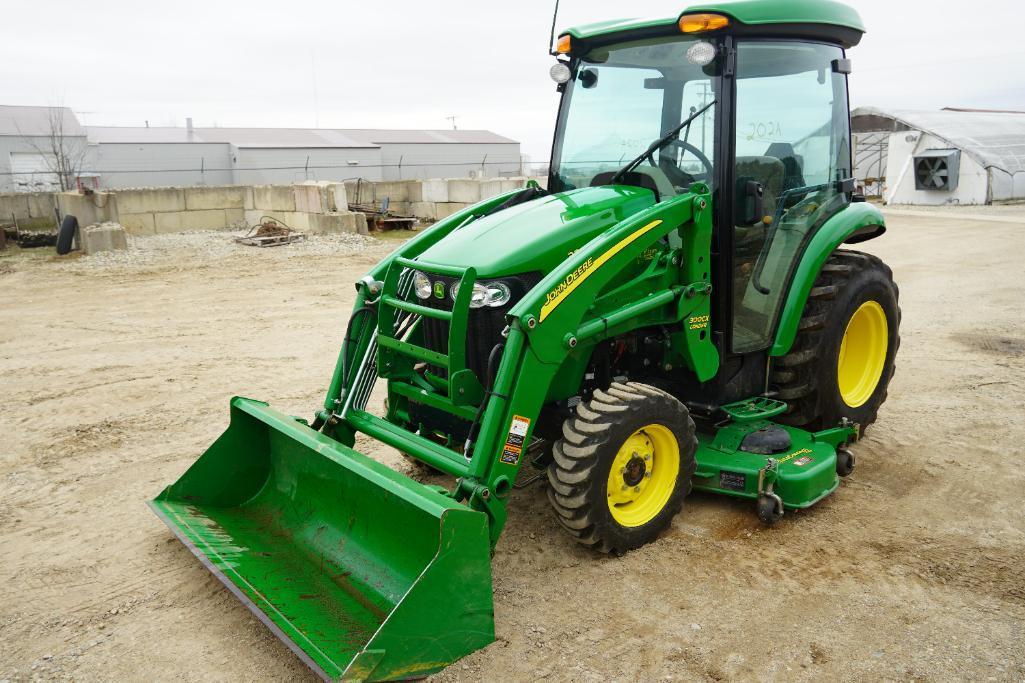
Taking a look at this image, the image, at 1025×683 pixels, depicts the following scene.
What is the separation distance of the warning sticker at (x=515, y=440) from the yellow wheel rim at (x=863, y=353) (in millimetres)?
2624

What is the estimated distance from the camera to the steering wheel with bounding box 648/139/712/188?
4.35 meters

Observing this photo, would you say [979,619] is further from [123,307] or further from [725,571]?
[123,307]

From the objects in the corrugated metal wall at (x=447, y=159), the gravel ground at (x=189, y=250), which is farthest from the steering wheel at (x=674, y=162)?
the corrugated metal wall at (x=447, y=159)

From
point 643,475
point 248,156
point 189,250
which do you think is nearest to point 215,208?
point 189,250

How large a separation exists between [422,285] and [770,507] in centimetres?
202

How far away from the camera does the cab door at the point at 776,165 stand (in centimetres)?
436

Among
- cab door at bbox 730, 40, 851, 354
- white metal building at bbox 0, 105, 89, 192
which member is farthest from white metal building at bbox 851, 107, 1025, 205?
white metal building at bbox 0, 105, 89, 192

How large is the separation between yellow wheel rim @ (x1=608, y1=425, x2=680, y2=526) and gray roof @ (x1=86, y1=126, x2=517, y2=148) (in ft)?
116

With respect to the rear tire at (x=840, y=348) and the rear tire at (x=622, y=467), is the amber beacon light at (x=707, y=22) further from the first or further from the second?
the rear tire at (x=622, y=467)

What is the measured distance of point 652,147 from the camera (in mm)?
4434

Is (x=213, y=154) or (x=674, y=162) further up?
(x=213, y=154)

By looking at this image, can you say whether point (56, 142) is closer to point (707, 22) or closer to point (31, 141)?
point (31, 141)

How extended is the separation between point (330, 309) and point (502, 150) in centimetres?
3824

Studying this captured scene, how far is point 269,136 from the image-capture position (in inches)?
1572
